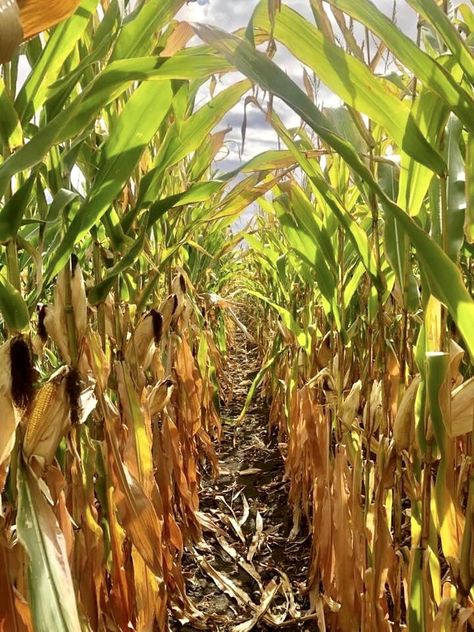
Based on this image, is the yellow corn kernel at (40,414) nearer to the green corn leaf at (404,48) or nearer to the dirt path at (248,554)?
the green corn leaf at (404,48)

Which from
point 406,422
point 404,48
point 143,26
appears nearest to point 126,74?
point 143,26

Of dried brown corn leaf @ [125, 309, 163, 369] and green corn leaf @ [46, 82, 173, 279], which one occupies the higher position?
green corn leaf @ [46, 82, 173, 279]

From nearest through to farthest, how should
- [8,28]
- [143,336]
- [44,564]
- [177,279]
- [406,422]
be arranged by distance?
[8,28], [44,564], [406,422], [143,336], [177,279]

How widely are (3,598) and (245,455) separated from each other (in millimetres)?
1729

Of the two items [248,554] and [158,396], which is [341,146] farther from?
Result: [248,554]

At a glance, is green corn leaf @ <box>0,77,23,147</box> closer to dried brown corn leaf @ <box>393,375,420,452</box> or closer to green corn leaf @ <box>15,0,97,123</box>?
green corn leaf @ <box>15,0,97,123</box>

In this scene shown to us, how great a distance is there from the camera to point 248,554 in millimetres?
1408

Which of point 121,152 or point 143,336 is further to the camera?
point 143,336

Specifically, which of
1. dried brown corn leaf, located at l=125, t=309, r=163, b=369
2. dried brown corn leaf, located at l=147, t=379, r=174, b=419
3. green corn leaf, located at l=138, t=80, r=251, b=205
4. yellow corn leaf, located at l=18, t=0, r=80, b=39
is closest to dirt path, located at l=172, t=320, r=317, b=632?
dried brown corn leaf, located at l=147, t=379, r=174, b=419

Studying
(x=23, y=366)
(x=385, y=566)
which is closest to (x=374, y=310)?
(x=385, y=566)

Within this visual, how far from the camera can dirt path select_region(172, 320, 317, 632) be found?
1.18 meters

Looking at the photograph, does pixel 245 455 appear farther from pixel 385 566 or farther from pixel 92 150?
pixel 92 150

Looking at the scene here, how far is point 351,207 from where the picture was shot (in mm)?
1140

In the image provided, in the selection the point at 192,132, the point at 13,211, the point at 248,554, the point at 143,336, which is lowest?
the point at 248,554
